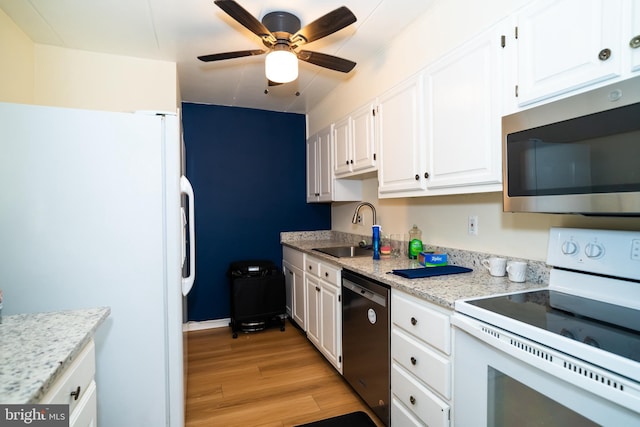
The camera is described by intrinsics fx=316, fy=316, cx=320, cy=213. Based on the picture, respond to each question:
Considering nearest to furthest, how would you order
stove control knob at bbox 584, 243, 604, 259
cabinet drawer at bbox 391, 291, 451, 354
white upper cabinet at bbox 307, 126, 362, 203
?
1. stove control knob at bbox 584, 243, 604, 259
2. cabinet drawer at bbox 391, 291, 451, 354
3. white upper cabinet at bbox 307, 126, 362, 203

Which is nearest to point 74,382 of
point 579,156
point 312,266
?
point 579,156

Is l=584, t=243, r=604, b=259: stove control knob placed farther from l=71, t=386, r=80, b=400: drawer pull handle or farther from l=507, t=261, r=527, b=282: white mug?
l=71, t=386, r=80, b=400: drawer pull handle

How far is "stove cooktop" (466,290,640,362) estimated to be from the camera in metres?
0.82

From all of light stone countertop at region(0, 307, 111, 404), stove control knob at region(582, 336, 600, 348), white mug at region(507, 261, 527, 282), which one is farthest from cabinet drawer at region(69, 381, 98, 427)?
white mug at region(507, 261, 527, 282)

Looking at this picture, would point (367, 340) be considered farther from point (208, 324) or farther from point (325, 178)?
point (208, 324)

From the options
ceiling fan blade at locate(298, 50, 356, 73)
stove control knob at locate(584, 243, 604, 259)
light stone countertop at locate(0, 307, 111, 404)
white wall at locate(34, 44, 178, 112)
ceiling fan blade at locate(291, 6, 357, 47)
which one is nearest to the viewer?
light stone countertop at locate(0, 307, 111, 404)

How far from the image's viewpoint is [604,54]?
3.30ft

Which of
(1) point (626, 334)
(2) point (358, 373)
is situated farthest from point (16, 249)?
(1) point (626, 334)

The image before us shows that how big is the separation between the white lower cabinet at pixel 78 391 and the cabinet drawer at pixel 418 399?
124cm

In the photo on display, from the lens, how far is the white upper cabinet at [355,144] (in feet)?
7.81

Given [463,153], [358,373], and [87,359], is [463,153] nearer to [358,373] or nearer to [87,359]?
Answer: [358,373]

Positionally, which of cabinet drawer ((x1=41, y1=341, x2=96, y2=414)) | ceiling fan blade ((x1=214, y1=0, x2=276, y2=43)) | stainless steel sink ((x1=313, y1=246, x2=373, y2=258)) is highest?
ceiling fan blade ((x1=214, y1=0, x2=276, y2=43))

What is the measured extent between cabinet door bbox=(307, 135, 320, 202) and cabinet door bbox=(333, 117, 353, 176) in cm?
52

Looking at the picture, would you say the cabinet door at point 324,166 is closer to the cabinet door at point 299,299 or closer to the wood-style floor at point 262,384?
the cabinet door at point 299,299
